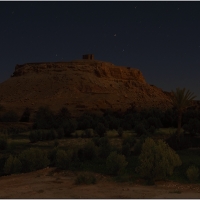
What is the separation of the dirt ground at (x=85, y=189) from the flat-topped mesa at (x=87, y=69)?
82.4 meters

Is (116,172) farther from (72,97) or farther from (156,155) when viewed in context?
(72,97)

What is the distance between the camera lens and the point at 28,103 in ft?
237

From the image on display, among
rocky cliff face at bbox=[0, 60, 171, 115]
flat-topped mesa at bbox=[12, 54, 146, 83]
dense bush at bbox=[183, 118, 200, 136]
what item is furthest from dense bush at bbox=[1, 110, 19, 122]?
flat-topped mesa at bbox=[12, 54, 146, 83]

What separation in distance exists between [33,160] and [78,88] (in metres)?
67.1

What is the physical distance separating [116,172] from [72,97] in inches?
2462

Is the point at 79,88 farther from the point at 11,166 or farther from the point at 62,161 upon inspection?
the point at 62,161

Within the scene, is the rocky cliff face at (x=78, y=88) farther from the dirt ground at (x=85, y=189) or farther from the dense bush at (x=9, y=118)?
the dirt ground at (x=85, y=189)

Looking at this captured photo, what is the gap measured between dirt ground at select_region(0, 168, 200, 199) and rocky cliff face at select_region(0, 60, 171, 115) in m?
47.3

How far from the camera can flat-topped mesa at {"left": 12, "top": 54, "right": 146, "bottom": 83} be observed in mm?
96294

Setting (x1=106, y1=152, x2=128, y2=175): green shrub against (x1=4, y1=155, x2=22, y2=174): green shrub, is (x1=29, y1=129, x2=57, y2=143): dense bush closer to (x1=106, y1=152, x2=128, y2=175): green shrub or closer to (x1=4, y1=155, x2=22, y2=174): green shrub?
(x1=4, y1=155, x2=22, y2=174): green shrub

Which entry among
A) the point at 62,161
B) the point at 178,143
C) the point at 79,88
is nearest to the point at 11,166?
the point at 62,161

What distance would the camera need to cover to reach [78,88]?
272 ft

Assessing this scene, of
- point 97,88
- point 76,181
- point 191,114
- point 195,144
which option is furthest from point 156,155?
point 97,88

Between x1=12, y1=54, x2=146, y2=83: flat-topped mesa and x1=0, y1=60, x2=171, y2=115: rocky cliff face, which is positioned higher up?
x1=12, y1=54, x2=146, y2=83: flat-topped mesa
